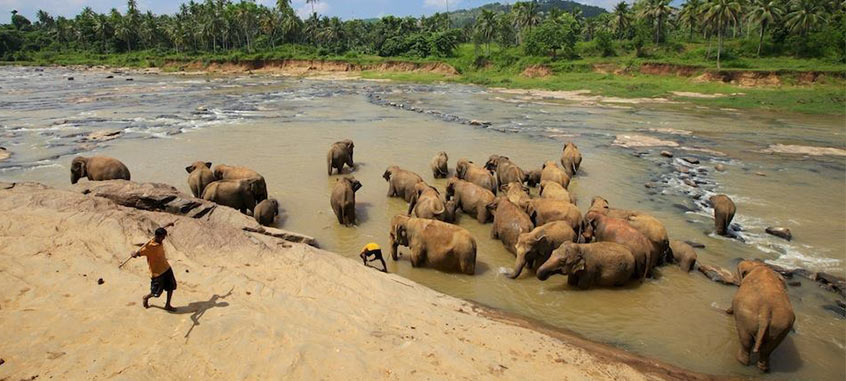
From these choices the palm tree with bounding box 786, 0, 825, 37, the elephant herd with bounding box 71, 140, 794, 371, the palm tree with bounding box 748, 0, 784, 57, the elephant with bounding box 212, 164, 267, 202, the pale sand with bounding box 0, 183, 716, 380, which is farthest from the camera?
the palm tree with bounding box 786, 0, 825, 37

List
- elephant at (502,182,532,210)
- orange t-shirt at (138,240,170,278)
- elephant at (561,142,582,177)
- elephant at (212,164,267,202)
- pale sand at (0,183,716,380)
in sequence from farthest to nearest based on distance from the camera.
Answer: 1. elephant at (561,142,582,177)
2. elephant at (212,164,267,202)
3. elephant at (502,182,532,210)
4. orange t-shirt at (138,240,170,278)
5. pale sand at (0,183,716,380)

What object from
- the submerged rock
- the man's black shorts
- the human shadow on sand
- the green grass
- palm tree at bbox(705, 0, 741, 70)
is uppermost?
palm tree at bbox(705, 0, 741, 70)

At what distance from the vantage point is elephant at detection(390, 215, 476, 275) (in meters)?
9.13

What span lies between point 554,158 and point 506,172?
5276 millimetres

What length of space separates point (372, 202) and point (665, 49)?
62140 mm

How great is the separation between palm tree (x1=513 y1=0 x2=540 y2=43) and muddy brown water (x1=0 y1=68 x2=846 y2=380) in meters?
45.2

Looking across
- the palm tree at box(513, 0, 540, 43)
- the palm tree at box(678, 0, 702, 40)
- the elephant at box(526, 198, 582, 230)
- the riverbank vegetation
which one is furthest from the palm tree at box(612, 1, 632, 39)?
the elephant at box(526, 198, 582, 230)

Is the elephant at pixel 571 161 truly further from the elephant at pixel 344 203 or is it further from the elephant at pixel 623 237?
the elephant at pixel 344 203

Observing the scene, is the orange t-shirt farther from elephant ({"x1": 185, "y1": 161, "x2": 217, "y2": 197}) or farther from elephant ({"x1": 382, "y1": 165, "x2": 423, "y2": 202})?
elephant ({"x1": 382, "y1": 165, "x2": 423, "y2": 202})

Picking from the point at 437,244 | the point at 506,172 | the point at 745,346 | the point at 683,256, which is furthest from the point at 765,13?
the point at 437,244

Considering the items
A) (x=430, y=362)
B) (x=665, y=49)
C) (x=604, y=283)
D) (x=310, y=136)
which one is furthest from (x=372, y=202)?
(x=665, y=49)

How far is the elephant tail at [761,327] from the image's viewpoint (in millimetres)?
6488

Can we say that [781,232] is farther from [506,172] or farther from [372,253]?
[372,253]

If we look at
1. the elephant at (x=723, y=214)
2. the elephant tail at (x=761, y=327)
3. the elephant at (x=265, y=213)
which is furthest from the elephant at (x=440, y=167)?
the elephant tail at (x=761, y=327)
